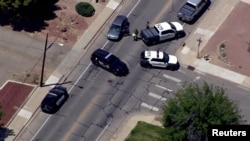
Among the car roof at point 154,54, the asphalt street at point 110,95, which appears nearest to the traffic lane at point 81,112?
the asphalt street at point 110,95

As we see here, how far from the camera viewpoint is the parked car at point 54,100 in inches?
3268

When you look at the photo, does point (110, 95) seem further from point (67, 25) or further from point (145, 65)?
point (67, 25)

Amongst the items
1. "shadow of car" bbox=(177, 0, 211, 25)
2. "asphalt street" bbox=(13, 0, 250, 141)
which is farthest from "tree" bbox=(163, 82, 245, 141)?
"shadow of car" bbox=(177, 0, 211, 25)

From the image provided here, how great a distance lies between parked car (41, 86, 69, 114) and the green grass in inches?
350

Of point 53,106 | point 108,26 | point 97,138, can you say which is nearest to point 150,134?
point 97,138

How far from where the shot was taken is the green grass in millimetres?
81188

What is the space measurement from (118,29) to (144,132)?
15188mm

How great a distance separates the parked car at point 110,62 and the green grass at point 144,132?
24.5 ft

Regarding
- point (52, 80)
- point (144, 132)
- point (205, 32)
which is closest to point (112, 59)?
point (52, 80)

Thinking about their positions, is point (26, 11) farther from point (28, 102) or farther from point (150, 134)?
point (150, 134)

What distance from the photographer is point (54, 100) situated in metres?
82.9

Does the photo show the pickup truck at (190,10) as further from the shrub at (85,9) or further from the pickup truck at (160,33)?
the shrub at (85,9)

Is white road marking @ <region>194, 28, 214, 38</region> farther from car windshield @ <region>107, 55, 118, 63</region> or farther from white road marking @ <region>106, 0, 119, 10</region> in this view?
car windshield @ <region>107, 55, 118, 63</region>

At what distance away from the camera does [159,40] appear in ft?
298
